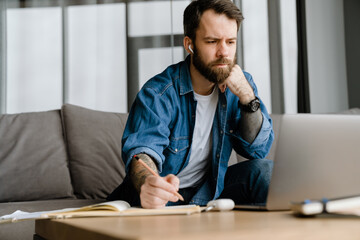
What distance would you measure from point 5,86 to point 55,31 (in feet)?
1.64

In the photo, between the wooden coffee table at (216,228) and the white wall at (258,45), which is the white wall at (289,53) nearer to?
the white wall at (258,45)

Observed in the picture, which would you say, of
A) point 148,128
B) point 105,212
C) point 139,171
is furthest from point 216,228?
point 148,128

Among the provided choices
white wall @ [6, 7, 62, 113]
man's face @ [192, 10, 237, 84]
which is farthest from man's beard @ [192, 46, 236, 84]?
white wall @ [6, 7, 62, 113]

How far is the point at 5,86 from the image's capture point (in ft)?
9.32

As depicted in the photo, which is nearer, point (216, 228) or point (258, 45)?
point (216, 228)

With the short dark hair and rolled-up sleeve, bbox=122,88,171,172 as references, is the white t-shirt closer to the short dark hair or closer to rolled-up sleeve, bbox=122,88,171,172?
rolled-up sleeve, bbox=122,88,171,172

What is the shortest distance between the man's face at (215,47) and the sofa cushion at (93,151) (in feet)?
2.23

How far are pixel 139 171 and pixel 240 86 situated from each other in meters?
0.53

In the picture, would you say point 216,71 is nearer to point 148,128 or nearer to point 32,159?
point 148,128

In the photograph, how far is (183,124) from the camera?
139cm

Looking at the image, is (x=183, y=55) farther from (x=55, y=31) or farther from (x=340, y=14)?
(x=340, y=14)

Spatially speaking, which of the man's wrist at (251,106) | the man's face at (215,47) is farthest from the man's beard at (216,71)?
the man's wrist at (251,106)

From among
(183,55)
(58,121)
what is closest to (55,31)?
(183,55)

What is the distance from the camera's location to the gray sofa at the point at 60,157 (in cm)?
179
